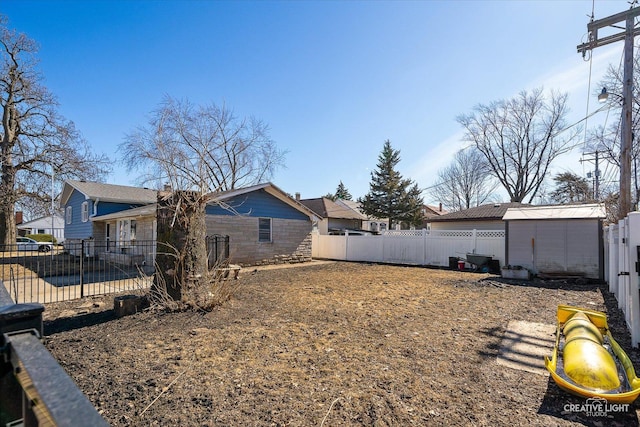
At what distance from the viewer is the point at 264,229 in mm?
14688

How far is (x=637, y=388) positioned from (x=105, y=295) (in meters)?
9.37

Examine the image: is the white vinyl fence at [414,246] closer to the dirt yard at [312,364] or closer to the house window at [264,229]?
the house window at [264,229]

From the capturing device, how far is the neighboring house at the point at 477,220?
20659 millimetres

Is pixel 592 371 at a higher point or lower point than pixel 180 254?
lower

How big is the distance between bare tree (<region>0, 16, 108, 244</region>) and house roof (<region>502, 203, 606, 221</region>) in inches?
1007

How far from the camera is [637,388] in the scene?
2.58m

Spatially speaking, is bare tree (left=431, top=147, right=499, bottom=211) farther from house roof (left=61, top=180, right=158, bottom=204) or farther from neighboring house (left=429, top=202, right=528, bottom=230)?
house roof (left=61, top=180, right=158, bottom=204)

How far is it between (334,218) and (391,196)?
5.69 metres

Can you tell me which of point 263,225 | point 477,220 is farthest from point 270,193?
point 477,220

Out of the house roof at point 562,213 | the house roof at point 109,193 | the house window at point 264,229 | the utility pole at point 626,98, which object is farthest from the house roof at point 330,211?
the utility pole at point 626,98

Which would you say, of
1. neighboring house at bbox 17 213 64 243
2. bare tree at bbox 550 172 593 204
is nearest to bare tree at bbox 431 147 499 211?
bare tree at bbox 550 172 593 204

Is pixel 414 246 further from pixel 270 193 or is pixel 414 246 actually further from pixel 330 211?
pixel 330 211

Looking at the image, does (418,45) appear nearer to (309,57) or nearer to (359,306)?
(309,57)

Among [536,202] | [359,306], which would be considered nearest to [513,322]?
[359,306]
